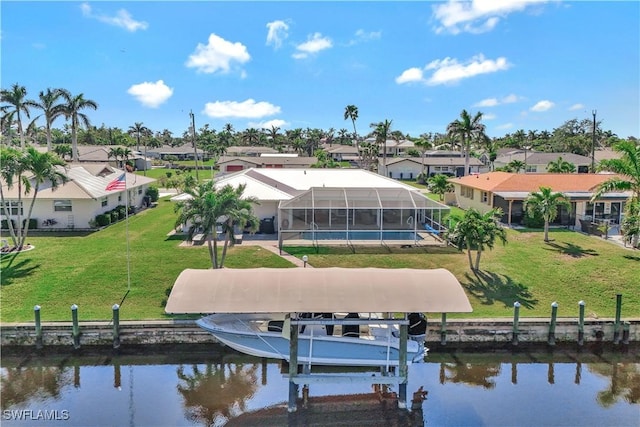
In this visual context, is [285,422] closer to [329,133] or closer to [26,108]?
[26,108]

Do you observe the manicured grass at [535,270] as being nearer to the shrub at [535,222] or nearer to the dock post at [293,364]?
the shrub at [535,222]

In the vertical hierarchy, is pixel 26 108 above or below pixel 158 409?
above

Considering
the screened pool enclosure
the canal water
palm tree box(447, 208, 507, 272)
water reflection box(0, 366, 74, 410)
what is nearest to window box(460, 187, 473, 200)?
the screened pool enclosure

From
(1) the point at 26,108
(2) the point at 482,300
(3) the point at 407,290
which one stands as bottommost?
(2) the point at 482,300

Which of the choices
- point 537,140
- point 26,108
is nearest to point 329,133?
point 537,140

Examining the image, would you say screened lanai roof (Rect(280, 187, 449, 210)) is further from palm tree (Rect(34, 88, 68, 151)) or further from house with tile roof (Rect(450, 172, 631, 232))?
palm tree (Rect(34, 88, 68, 151))

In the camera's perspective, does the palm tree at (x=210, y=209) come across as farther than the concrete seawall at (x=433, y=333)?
Yes

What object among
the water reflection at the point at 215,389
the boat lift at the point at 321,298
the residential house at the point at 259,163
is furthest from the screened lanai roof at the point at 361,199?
the residential house at the point at 259,163
